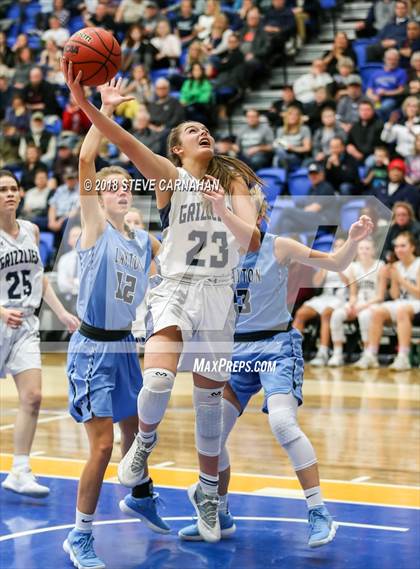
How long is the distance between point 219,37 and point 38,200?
3657mm

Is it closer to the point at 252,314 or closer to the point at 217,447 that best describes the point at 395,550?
the point at 217,447

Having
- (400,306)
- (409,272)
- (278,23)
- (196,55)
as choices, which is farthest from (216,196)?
(278,23)

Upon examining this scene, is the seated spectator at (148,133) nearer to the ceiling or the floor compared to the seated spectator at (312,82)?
nearer to the floor

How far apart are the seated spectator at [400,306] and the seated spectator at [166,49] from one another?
6.15 m

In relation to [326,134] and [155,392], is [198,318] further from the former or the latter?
[326,134]

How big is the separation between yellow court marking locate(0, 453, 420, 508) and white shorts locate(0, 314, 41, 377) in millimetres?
835

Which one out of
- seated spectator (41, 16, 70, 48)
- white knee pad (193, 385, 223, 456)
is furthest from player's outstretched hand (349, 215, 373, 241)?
seated spectator (41, 16, 70, 48)

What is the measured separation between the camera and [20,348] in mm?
6555

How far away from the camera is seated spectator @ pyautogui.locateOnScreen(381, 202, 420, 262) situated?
11594 millimetres

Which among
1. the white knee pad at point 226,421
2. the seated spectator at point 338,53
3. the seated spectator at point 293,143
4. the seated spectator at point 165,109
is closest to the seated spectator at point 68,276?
the seated spectator at point 165,109

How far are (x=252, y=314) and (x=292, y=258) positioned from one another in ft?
1.14

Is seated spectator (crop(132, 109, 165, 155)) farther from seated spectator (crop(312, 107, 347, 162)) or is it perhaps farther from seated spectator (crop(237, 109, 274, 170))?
seated spectator (crop(312, 107, 347, 162))

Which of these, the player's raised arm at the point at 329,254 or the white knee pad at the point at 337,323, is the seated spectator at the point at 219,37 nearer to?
the white knee pad at the point at 337,323

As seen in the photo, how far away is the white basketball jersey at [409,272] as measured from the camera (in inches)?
452
